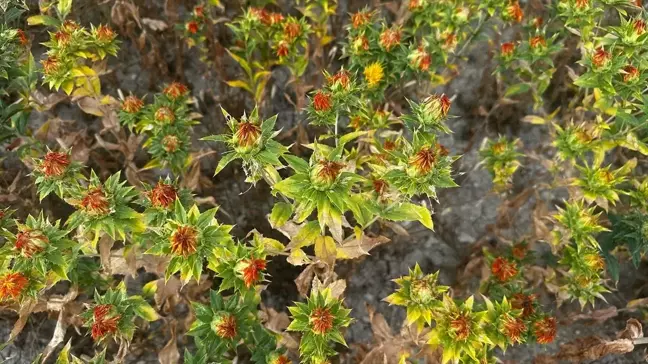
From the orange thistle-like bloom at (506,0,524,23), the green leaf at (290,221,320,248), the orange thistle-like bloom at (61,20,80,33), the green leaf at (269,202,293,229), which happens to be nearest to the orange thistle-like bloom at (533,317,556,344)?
the green leaf at (290,221,320,248)

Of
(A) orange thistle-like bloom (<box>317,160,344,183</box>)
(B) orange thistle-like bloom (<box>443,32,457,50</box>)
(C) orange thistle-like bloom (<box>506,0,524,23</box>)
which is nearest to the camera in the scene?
(A) orange thistle-like bloom (<box>317,160,344,183</box>)

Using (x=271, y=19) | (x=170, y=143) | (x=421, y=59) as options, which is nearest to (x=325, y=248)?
(x=170, y=143)

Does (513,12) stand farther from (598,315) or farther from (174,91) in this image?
(174,91)

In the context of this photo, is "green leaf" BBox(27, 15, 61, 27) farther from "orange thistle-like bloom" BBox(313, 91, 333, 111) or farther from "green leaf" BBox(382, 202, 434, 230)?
Result: "green leaf" BBox(382, 202, 434, 230)

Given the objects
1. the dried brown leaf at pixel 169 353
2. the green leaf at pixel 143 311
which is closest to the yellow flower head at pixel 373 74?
the green leaf at pixel 143 311

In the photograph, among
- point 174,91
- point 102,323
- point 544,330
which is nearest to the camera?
point 102,323

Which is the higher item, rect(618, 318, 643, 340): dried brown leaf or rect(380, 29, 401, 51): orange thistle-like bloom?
rect(380, 29, 401, 51): orange thistle-like bloom

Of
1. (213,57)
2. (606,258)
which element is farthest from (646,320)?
(213,57)

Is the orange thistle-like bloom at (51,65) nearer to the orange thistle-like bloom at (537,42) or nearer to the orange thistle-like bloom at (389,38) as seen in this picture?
the orange thistle-like bloom at (389,38)
